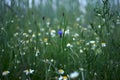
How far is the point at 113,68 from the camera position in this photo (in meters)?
2.25

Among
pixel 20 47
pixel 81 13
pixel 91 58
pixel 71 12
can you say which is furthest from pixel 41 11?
pixel 91 58

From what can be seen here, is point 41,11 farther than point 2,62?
Yes

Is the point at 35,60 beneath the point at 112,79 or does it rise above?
above

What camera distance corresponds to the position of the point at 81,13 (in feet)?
19.1

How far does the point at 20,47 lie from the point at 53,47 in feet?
1.51

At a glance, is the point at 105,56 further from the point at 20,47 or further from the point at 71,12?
the point at 71,12

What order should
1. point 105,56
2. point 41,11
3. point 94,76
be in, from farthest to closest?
point 41,11 → point 105,56 → point 94,76

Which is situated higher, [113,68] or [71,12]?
[71,12]

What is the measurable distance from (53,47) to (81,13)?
2.97 meters

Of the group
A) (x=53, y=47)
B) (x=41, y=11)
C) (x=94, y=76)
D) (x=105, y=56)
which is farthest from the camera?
(x=41, y=11)

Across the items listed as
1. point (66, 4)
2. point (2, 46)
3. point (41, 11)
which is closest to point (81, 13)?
point (66, 4)

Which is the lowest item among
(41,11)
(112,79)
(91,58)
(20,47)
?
(112,79)

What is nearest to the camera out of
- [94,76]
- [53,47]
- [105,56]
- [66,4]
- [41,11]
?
[94,76]

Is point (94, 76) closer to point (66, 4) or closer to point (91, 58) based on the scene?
point (91, 58)
